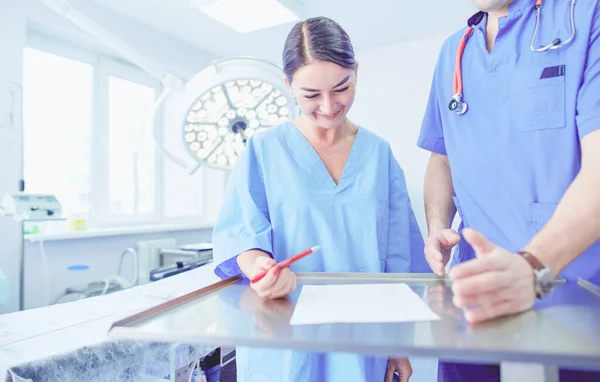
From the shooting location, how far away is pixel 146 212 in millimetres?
3299

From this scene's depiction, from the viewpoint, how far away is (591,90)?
73 cm

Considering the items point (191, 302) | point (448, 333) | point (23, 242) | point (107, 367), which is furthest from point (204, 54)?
point (448, 333)

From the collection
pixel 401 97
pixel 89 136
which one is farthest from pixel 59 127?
pixel 401 97

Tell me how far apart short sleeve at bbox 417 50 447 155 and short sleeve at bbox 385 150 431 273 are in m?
0.12

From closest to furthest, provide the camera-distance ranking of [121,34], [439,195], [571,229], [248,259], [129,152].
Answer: [571,229]
[248,259]
[439,195]
[121,34]
[129,152]

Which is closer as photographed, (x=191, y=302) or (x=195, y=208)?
(x=191, y=302)

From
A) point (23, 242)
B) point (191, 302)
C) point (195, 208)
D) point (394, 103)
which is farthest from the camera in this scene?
point (195, 208)

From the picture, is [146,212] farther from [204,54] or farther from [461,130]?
[461,130]

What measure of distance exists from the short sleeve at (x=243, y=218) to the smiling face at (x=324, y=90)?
157 millimetres

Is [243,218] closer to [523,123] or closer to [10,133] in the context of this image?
[523,123]

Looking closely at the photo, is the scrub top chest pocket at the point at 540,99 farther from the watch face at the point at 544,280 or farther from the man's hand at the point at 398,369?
the man's hand at the point at 398,369

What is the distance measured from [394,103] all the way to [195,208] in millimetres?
2406

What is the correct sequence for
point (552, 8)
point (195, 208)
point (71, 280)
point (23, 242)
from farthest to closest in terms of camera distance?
point (195, 208) → point (71, 280) → point (23, 242) → point (552, 8)

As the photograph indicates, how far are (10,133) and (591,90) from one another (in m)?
2.37
